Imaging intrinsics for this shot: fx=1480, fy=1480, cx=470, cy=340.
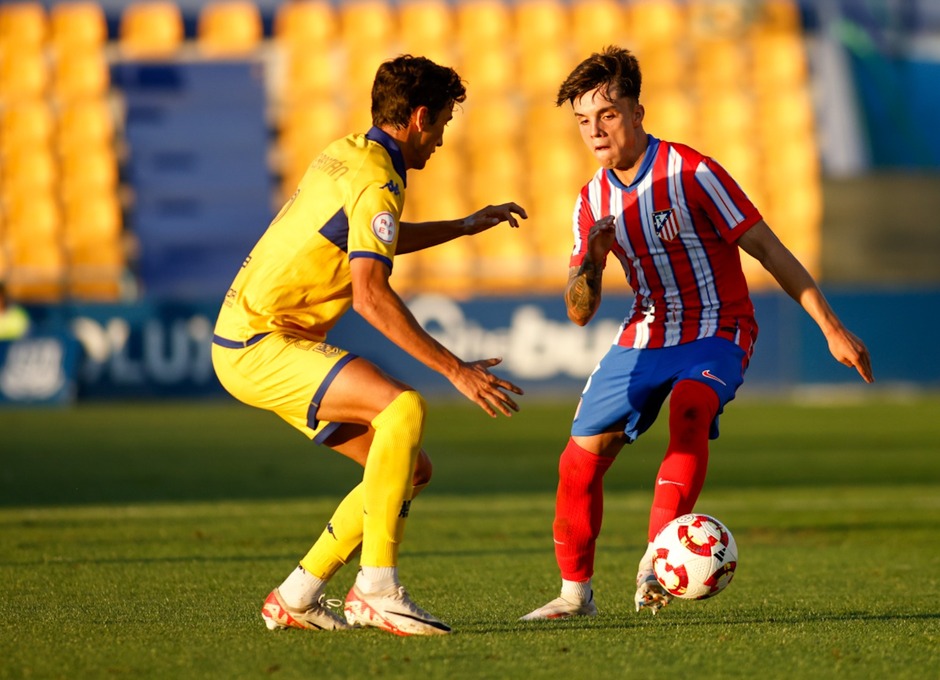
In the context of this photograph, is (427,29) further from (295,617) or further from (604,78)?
(295,617)

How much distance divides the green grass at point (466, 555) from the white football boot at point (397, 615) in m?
0.06

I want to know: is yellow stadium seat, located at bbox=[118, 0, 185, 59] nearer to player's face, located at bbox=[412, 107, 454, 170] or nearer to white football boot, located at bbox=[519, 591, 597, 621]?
player's face, located at bbox=[412, 107, 454, 170]

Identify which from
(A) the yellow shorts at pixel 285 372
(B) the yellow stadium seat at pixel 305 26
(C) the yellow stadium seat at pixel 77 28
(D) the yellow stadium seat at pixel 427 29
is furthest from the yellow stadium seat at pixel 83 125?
(A) the yellow shorts at pixel 285 372

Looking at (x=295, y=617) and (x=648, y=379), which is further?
(x=648, y=379)

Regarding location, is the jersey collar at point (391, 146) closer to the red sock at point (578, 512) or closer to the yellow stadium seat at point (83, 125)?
the red sock at point (578, 512)

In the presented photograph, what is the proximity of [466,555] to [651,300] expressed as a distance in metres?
2.17

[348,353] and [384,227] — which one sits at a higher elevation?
[384,227]

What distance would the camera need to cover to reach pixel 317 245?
16.4 ft

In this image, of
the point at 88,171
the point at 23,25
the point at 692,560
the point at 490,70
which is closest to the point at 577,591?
the point at 692,560

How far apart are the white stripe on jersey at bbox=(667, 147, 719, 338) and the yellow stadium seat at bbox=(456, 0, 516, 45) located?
16.5 metres

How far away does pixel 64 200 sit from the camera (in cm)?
2003

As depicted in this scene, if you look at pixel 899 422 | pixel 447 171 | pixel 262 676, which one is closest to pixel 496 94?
pixel 447 171

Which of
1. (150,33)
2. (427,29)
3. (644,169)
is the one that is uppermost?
(427,29)

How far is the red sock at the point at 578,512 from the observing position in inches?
217
